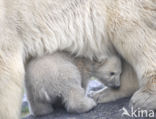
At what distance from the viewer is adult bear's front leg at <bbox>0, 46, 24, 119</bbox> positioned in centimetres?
486

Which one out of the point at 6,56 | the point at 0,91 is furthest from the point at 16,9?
the point at 0,91

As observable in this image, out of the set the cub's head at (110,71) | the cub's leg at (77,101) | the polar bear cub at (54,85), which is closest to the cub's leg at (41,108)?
the polar bear cub at (54,85)

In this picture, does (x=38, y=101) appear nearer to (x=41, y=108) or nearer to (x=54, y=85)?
(x=41, y=108)

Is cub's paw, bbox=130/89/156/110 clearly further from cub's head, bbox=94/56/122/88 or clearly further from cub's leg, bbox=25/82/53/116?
cub's leg, bbox=25/82/53/116

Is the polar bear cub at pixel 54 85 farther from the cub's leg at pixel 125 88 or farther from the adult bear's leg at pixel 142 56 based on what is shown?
the adult bear's leg at pixel 142 56

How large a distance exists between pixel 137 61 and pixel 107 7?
0.77 metres

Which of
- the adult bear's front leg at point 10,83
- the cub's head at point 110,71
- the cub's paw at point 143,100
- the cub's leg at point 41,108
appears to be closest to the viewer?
the adult bear's front leg at point 10,83

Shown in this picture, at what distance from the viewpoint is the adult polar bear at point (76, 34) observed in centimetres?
494

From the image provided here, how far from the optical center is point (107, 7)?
532cm

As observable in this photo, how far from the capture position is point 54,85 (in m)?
Result: 5.08

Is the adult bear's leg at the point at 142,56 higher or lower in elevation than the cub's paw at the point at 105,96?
higher

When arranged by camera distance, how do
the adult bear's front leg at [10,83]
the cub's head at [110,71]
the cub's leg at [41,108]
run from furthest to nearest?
the cub's head at [110,71] → the cub's leg at [41,108] → the adult bear's front leg at [10,83]

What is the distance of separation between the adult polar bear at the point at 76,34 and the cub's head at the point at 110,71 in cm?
11

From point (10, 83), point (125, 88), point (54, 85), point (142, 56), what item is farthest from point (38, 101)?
point (142, 56)
